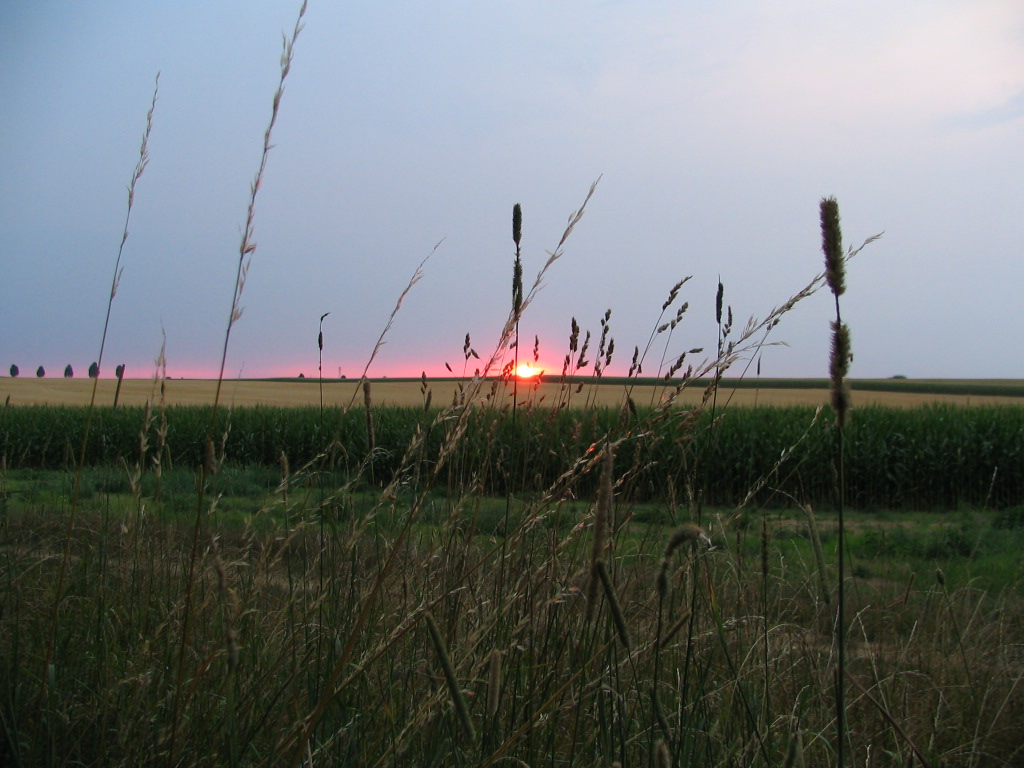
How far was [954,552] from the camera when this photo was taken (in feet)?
23.4

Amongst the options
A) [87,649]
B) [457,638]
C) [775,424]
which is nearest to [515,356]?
[457,638]

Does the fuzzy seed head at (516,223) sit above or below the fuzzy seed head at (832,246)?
above

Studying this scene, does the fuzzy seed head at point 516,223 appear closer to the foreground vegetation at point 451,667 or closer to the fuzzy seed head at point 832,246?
the foreground vegetation at point 451,667

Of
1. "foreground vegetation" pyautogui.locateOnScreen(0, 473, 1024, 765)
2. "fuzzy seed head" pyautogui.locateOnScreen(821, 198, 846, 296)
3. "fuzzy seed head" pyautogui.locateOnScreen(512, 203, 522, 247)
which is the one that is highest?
"fuzzy seed head" pyautogui.locateOnScreen(512, 203, 522, 247)

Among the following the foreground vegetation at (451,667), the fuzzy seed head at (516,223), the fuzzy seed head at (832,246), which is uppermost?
the fuzzy seed head at (516,223)

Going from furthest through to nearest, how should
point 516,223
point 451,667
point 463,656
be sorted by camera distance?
point 516,223 → point 463,656 → point 451,667

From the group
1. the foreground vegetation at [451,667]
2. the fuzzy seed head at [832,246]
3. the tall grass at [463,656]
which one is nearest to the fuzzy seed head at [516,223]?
the tall grass at [463,656]

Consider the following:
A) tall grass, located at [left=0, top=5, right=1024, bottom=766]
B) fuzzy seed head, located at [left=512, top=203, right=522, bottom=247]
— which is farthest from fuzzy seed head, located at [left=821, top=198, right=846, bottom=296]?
fuzzy seed head, located at [left=512, top=203, right=522, bottom=247]

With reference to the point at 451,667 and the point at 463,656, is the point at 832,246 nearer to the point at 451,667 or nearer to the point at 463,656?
the point at 451,667

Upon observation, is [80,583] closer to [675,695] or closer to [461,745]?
[461,745]

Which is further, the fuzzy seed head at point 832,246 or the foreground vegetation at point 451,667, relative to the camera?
the foreground vegetation at point 451,667

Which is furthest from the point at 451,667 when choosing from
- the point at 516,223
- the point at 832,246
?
the point at 516,223

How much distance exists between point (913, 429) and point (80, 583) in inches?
559

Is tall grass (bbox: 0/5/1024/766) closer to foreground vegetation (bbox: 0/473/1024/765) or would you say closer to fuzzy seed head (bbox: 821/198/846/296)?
foreground vegetation (bbox: 0/473/1024/765)
